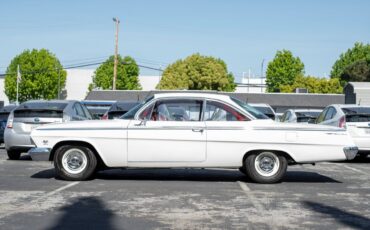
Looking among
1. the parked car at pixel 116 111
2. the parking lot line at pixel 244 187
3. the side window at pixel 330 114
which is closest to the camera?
the parking lot line at pixel 244 187

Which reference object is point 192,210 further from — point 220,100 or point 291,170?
point 291,170

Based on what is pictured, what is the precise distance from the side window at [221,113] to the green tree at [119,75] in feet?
255

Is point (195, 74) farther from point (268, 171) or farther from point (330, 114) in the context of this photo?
point (268, 171)

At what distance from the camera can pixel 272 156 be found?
9984 mm

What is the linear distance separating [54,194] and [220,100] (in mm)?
3263

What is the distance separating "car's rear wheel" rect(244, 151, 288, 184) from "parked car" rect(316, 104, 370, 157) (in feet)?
16.9

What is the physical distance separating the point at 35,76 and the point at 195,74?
2228cm

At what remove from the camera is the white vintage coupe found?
9844 mm

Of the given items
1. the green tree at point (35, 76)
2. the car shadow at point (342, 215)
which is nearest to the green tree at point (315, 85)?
the green tree at point (35, 76)

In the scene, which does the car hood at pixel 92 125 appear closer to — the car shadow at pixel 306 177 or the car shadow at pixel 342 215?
the car shadow at pixel 306 177

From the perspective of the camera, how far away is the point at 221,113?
10.1 metres

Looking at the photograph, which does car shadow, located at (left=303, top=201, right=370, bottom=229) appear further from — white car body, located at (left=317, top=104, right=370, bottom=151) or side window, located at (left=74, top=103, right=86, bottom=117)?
side window, located at (left=74, top=103, right=86, bottom=117)

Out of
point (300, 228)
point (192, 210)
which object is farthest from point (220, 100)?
point (300, 228)

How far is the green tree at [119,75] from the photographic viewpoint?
88.0 metres
